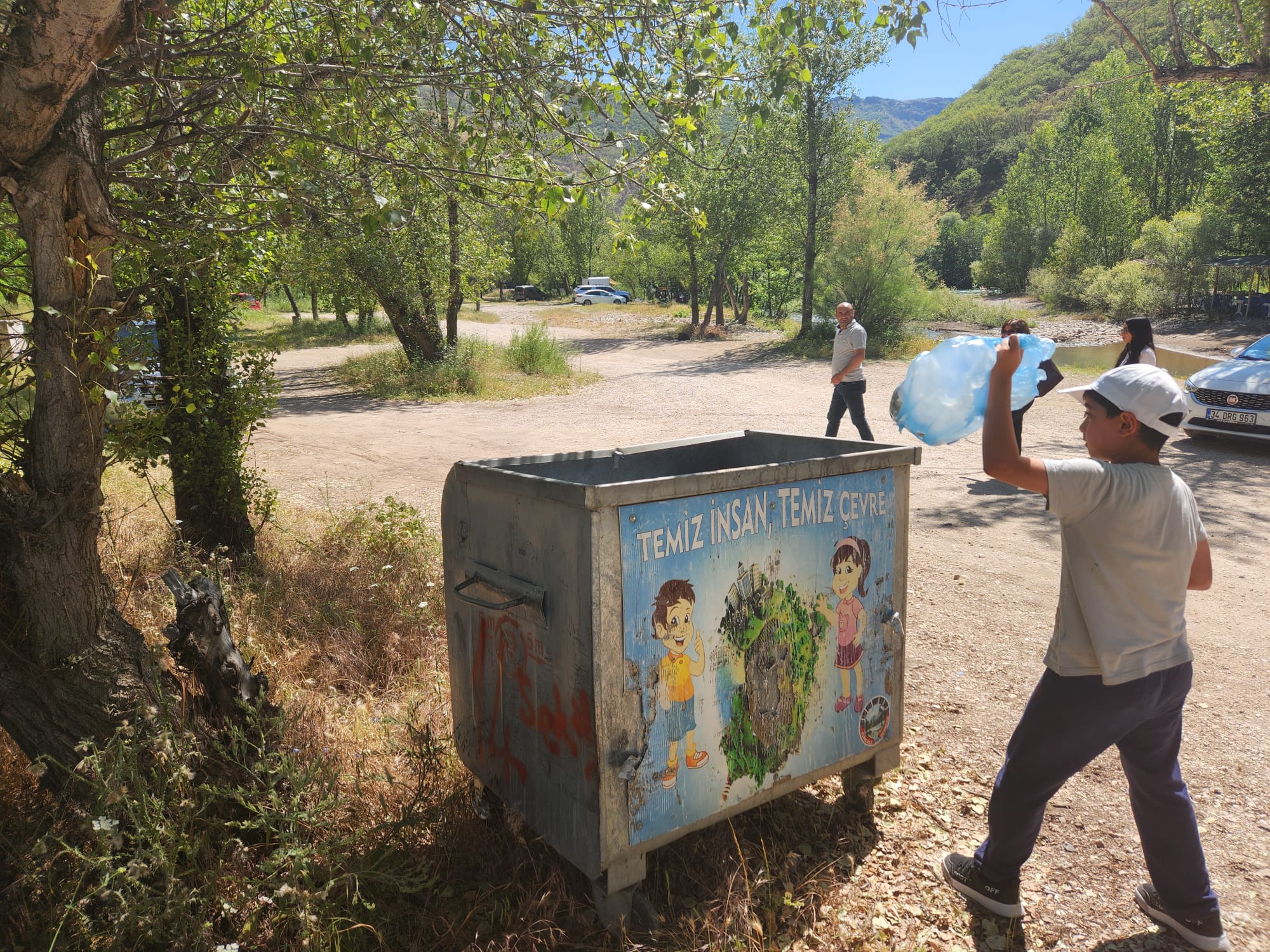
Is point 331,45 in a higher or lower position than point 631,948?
higher

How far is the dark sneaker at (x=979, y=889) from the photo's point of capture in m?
2.73

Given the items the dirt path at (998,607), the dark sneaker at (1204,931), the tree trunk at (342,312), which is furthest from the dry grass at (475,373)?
the dark sneaker at (1204,931)

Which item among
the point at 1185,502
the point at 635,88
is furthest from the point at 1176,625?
the point at 635,88

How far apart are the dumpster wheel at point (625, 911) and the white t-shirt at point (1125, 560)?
1.52 m

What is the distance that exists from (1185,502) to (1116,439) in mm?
288

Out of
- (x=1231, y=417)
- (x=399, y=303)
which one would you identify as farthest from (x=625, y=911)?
(x=399, y=303)

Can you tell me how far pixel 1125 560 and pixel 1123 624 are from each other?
19 centimetres

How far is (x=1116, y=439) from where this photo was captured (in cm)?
248

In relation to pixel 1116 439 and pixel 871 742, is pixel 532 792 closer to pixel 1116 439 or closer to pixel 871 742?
pixel 871 742

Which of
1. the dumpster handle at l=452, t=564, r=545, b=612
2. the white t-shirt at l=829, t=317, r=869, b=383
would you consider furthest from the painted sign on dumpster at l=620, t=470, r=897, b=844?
the white t-shirt at l=829, t=317, r=869, b=383

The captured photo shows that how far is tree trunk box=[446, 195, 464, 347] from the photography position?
59.0ft

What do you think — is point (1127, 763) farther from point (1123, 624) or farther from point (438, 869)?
point (438, 869)

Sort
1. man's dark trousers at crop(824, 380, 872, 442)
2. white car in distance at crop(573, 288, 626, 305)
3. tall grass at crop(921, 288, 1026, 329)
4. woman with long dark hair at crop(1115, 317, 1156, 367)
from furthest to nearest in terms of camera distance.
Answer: white car in distance at crop(573, 288, 626, 305)
tall grass at crop(921, 288, 1026, 329)
man's dark trousers at crop(824, 380, 872, 442)
woman with long dark hair at crop(1115, 317, 1156, 367)

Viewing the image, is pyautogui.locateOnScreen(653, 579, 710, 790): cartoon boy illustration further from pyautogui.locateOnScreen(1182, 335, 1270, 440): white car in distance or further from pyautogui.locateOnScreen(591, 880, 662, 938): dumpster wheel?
pyautogui.locateOnScreen(1182, 335, 1270, 440): white car in distance
